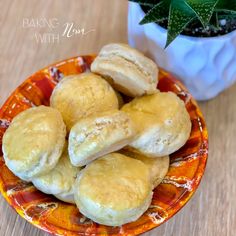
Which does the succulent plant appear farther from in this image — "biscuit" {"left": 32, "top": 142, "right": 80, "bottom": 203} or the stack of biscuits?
"biscuit" {"left": 32, "top": 142, "right": 80, "bottom": 203}

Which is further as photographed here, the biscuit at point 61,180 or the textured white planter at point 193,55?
the textured white planter at point 193,55

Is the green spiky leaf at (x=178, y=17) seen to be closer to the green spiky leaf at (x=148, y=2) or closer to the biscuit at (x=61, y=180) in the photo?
the green spiky leaf at (x=148, y=2)

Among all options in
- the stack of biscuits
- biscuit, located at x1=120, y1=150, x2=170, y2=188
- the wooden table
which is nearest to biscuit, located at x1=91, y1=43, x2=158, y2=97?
the stack of biscuits

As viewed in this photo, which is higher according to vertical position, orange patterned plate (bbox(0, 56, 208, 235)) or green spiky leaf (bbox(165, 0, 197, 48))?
green spiky leaf (bbox(165, 0, 197, 48))

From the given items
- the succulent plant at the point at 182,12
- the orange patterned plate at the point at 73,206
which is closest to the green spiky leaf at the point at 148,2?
the succulent plant at the point at 182,12

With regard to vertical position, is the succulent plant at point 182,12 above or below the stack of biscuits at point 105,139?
above

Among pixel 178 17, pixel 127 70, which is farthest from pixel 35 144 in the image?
pixel 178 17

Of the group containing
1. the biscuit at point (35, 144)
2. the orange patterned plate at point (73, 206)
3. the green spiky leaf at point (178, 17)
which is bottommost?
the orange patterned plate at point (73, 206)

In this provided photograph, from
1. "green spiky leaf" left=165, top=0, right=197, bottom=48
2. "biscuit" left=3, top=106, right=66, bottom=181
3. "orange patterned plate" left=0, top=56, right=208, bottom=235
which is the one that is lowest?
"orange patterned plate" left=0, top=56, right=208, bottom=235
